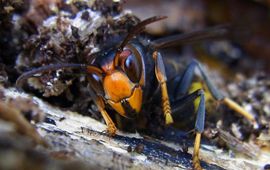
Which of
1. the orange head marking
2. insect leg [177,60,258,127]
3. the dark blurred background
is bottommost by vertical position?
the orange head marking

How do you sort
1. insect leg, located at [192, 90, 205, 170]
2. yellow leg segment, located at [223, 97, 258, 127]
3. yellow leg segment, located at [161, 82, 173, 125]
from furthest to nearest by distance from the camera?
yellow leg segment, located at [223, 97, 258, 127] → yellow leg segment, located at [161, 82, 173, 125] → insect leg, located at [192, 90, 205, 170]

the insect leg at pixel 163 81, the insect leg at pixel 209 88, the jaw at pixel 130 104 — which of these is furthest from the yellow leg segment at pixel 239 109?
the jaw at pixel 130 104

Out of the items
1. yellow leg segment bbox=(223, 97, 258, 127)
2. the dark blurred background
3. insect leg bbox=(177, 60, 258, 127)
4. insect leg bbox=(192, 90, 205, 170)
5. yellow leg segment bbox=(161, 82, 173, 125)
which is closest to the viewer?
insect leg bbox=(192, 90, 205, 170)

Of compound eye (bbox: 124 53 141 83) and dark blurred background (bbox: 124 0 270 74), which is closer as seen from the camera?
compound eye (bbox: 124 53 141 83)

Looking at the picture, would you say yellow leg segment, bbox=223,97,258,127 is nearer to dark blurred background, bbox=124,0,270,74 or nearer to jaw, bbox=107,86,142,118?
jaw, bbox=107,86,142,118

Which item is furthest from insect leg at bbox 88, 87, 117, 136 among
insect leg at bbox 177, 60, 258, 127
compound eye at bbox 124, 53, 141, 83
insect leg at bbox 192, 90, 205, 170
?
insect leg at bbox 177, 60, 258, 127

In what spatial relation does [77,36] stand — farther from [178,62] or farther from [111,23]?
[178,62]
